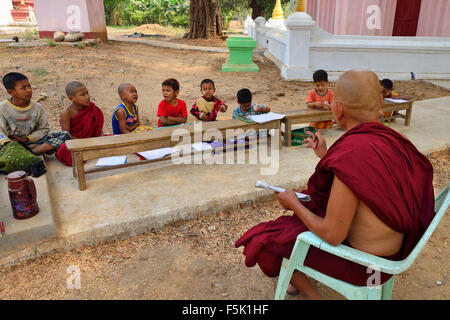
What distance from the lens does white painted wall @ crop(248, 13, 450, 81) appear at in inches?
331

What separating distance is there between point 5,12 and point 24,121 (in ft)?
91.5

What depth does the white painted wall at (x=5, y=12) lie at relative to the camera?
24.8 metres

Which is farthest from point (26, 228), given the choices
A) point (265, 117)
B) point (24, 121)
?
A: point (265, 117)

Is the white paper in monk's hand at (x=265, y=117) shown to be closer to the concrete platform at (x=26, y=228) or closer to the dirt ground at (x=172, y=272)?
the dirt ground at (x=172, y=272)

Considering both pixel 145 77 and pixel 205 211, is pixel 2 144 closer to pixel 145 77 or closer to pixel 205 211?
pixel 205 211

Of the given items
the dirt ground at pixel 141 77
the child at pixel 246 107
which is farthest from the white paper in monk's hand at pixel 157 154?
the dirt ground at pixel 141 77

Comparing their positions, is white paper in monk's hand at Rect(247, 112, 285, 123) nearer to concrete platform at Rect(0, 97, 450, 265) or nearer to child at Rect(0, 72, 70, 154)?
concrete platform at Rect(0, 97, 450, 265)

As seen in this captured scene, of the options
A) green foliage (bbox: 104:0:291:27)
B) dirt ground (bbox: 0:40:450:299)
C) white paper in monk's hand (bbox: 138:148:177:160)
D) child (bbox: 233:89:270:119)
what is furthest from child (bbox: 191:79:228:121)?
green foliage (bbox: 104:0:291:27)

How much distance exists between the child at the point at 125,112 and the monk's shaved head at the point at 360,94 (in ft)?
9.90

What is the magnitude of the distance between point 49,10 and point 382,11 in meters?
10.8

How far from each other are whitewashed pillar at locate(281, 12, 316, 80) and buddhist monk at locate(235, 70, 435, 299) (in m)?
7.25

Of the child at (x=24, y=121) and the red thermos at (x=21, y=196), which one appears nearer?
the red thermos at (x=21, y=196)

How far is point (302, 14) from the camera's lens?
823 cm
